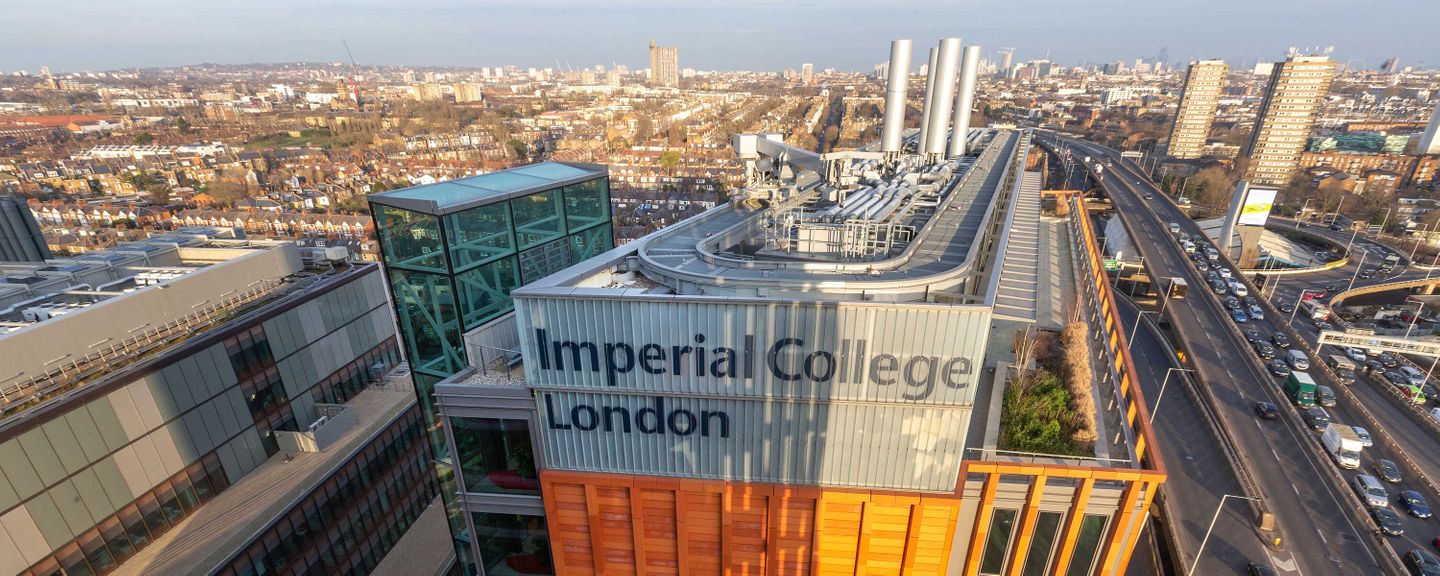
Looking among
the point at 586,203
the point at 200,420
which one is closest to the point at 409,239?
the point at 586,203

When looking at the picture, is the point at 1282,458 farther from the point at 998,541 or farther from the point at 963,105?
the point at 963,105

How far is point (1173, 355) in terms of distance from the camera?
42.5m

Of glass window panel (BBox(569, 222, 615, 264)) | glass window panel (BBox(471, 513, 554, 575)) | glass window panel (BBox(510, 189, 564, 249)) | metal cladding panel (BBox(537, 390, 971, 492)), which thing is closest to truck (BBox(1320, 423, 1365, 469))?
metal cladding panel (BBox(537, 390, 971, 492))

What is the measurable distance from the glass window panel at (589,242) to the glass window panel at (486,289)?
142 inches

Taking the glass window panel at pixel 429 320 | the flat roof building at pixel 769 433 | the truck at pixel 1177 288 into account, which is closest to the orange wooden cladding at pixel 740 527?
the flat roof building at pixel 769 433

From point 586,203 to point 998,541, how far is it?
2047cm

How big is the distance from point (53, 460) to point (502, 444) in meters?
15.7

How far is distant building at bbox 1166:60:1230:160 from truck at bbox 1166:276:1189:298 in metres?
113

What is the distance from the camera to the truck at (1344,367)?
141 ft

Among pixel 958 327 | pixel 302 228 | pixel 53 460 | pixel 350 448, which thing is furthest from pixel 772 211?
pixel 302 228

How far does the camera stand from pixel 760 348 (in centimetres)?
1182

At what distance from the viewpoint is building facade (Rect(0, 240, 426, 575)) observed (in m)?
17.1

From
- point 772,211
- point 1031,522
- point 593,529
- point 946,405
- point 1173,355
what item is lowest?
point 1173,355

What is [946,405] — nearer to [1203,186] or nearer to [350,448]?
[350,448]
